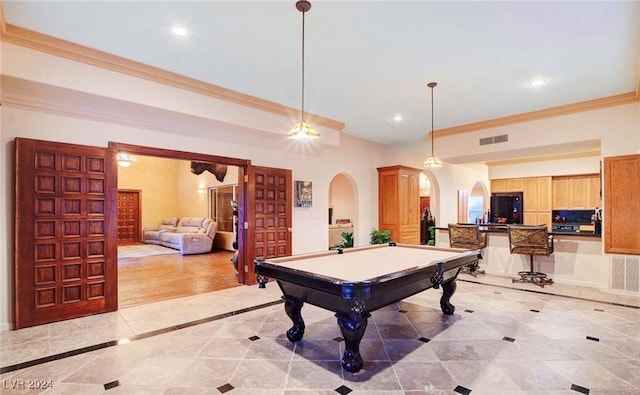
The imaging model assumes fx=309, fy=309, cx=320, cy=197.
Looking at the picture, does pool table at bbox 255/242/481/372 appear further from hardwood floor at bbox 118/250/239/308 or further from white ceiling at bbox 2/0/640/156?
hardwood floor at bbox 118/250/239/308

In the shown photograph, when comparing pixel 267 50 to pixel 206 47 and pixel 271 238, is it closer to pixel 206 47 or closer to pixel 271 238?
pixel 206 47

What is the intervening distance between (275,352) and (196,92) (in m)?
3.53

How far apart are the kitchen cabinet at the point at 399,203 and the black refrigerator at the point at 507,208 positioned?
3.20m

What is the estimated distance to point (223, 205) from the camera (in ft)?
34.3

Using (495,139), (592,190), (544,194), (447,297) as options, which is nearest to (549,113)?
(495,139)

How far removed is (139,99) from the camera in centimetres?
384

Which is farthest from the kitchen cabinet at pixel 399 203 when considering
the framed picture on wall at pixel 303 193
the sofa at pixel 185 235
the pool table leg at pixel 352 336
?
the pool table leg at pixel 352 336

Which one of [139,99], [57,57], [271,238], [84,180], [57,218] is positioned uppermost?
[57,57]

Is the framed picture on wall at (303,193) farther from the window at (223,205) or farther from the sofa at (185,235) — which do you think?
the sofa at (185,235)

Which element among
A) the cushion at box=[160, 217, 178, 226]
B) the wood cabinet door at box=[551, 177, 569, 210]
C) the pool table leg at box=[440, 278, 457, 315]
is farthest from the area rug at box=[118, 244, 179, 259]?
the wood cabinet door at box=[551, 177, 569, 210]

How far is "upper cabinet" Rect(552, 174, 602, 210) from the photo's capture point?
336 inches

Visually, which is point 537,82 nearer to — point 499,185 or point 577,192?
point 577,192

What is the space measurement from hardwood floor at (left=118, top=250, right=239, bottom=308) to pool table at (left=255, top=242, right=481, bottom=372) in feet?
8.33

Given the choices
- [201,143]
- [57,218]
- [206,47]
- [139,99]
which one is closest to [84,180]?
[57,218]
